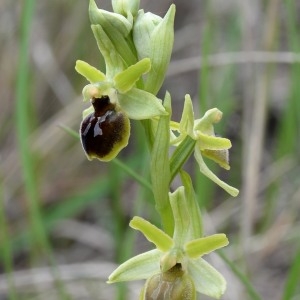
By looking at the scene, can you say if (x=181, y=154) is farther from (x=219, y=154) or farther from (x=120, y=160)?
(x=120, y=160)

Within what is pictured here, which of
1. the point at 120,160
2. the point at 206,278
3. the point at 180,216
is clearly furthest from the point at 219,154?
the point at 120,160

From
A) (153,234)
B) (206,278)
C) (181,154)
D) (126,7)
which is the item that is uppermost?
(126,7)

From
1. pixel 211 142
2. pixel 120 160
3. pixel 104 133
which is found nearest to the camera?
pixel 104 133

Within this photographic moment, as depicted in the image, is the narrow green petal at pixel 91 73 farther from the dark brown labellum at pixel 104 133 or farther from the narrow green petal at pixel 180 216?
the narrow green petal at pixel 180 216

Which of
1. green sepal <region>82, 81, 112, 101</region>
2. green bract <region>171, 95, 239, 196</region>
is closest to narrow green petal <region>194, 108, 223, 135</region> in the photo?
green bract <region>171, 95, 239, 196</region>

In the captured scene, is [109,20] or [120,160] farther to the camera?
[120,160]

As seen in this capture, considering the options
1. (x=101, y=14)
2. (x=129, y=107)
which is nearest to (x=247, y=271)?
(x=129, y=107)

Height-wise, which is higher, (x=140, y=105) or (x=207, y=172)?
(x=140, y=105)
